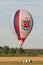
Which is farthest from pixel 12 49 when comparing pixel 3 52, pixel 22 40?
pixel 22 40

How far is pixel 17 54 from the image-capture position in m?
74.9

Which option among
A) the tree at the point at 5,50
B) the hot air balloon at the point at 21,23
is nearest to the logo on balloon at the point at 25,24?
the hot air balloon at the point at 21,23

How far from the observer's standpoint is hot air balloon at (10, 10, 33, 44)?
53.1 m

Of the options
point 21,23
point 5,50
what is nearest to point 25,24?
point 21,23

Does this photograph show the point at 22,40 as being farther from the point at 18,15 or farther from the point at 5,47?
the point at 5,47

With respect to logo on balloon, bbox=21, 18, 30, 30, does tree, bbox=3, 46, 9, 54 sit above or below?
below

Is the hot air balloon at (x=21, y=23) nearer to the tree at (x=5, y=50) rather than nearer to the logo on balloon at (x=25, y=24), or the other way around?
the logo on balloon at (x=25, y=24)

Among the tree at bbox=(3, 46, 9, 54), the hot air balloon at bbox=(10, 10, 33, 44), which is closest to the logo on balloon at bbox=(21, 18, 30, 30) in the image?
the hot air balloon at bbox=(10, 10, 33, 44)

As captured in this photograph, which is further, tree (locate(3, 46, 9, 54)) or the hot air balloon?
tree (locate(3, 46, 9, 54))

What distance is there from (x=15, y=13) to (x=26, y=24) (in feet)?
6.38

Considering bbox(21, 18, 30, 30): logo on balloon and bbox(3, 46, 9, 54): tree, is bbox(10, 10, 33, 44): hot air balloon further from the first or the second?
bbox(3, 46, 9, 54): tree

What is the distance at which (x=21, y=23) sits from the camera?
53.3 m

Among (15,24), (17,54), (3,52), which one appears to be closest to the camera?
(15,24)

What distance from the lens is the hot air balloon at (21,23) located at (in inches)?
2089
